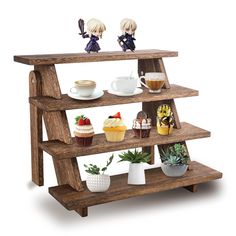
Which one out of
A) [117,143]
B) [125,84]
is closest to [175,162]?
[117,143]

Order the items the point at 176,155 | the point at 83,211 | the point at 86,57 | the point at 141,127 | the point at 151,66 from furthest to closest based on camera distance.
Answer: the point at 151,66 → the point at 176,155 → the point at 141,127 → the point at 86,57 → the point at 83,211

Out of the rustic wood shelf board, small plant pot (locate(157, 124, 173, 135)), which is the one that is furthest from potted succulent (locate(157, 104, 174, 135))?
the rustic wood shelf board

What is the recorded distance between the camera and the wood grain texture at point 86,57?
4371mm

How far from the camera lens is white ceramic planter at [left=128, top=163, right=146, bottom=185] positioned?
4660 millimetres

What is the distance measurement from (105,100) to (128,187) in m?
0.70

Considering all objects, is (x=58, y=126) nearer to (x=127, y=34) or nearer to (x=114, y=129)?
(x=114, y=129)

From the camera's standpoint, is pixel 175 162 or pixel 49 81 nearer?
pixel 49 81

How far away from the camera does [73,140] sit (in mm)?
4660

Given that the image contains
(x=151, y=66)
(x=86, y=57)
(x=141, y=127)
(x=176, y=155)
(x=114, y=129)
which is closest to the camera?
(x=86, y=57)

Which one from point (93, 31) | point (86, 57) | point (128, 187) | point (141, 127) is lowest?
point (128, 187)

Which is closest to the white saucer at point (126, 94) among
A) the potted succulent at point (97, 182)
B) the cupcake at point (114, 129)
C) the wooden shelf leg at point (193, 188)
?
the cupcake at point (114, 129)

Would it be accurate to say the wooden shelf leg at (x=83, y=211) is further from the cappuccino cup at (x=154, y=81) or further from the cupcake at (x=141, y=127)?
the cappuccino cup at (x=154, y=81)

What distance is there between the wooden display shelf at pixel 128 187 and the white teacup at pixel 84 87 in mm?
726

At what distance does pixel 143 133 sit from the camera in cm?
475
